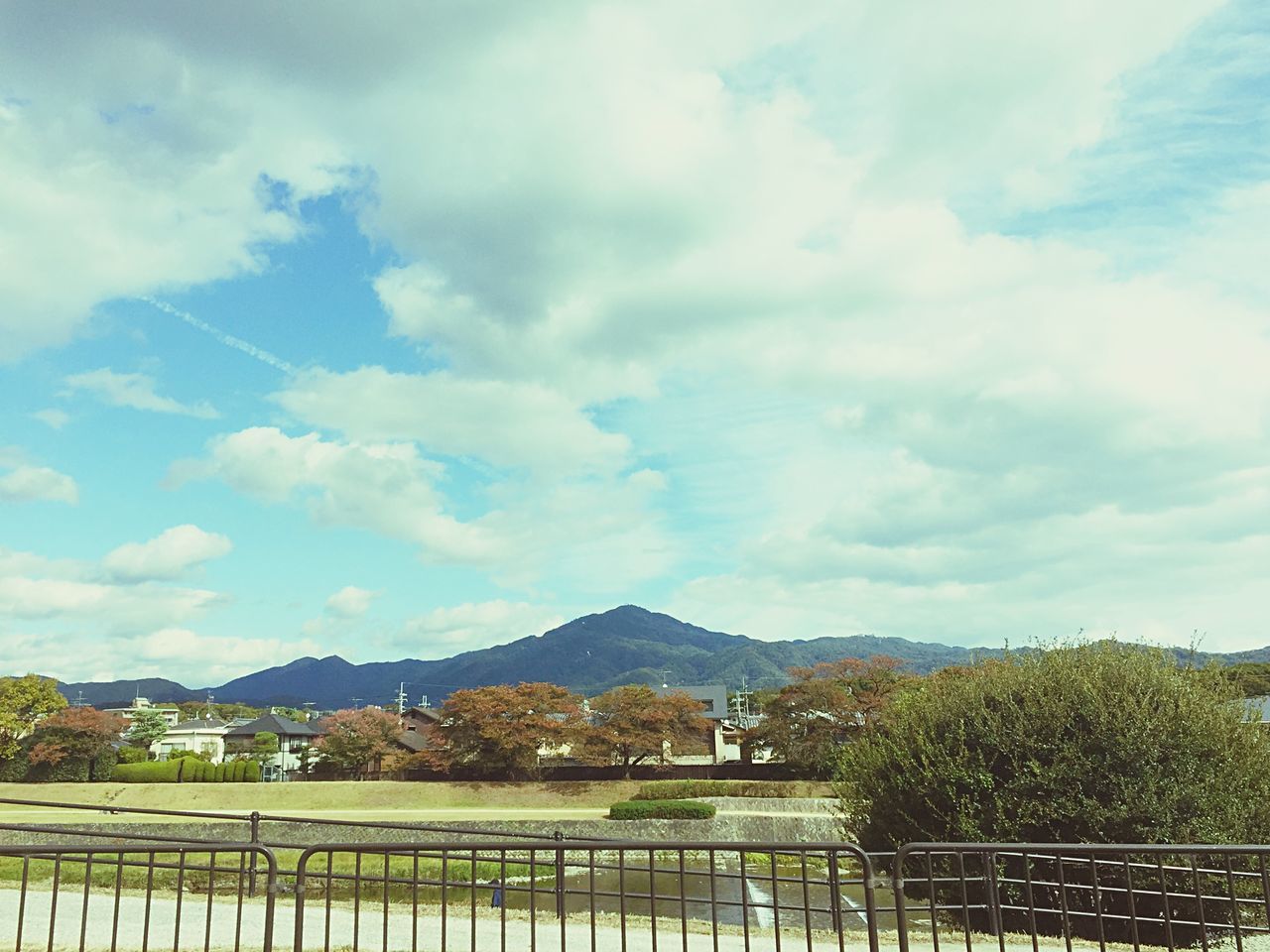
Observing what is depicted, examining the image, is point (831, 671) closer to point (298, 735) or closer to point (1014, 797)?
point (1014, 797)

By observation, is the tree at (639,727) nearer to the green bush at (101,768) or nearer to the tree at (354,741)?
the tree at (354,741)

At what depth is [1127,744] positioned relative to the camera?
1172 cm

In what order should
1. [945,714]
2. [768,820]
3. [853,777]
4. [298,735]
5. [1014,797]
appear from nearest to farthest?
1. [1014,797]
2. [945,714]
3. [853,777]
4. [768,820]
5. [298,735]

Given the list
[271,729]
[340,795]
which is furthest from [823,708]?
[271,729]

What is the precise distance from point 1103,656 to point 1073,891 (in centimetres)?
326

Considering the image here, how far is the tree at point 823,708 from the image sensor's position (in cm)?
4569

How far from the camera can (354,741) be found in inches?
2030

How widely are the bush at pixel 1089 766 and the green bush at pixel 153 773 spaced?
4497cm

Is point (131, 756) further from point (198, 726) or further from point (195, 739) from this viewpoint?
point (198, 726)

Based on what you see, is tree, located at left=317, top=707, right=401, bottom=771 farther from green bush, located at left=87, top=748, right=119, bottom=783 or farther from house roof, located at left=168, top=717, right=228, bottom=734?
house roof, located at left=168, top=717, right=228, bottom=734

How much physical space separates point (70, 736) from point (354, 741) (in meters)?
14.4

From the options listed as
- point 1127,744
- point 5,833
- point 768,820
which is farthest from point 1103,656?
point 5,833

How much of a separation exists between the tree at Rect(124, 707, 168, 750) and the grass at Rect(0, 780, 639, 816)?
17.0 meters

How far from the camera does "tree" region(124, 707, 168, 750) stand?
62.7 metres
